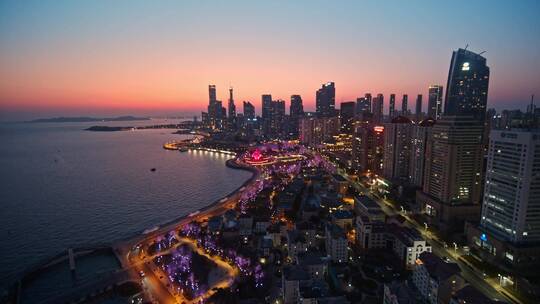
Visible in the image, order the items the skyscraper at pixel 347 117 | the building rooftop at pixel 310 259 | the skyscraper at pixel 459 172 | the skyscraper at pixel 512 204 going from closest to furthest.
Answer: the building rooftop at pixel 310 259, the skyscraper at pixel 512 204, the skyscraper at pixel 459 172, the skyscraper at pixel 347 117

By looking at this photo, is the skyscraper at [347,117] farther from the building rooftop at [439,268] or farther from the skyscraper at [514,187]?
the building rooftop at [439,268]

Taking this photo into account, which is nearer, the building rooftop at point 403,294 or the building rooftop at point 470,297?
the building rooftop at point 470,297

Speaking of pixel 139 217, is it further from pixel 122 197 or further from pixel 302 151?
pixel 302 151

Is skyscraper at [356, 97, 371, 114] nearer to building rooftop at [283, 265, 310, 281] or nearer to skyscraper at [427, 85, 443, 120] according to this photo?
skyscraper at [427, 85, 443, 120]

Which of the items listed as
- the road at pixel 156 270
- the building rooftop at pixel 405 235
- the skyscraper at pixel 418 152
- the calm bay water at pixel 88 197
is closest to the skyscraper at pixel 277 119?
the calm bay water at pixel 88 197

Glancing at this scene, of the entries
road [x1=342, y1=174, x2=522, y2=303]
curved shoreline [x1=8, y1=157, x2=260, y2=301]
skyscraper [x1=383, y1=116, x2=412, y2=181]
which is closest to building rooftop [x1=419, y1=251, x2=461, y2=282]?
road [x1=342, y1=174, x2=522, y2=303]

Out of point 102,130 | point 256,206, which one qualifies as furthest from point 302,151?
point 102,130

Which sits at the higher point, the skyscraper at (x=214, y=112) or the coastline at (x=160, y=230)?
the skyscraper at (x=214, y=112)
